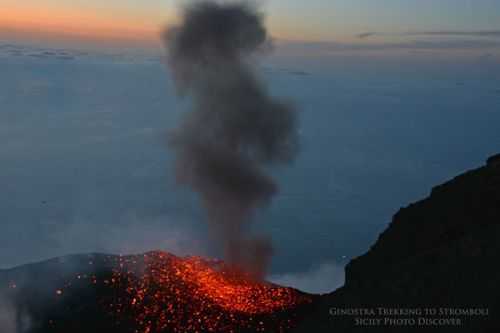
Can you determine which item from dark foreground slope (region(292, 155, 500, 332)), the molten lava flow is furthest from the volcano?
dark foreground slope (region(292, 155, 500, 332))

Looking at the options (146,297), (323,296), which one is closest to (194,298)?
(146,297)

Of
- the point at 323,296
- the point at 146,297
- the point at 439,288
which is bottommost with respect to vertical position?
the point at 439,288

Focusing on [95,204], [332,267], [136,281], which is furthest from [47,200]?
[136,281]

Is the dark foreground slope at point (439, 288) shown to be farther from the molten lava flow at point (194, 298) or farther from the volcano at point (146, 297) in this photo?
the volcano at point (146, 297)

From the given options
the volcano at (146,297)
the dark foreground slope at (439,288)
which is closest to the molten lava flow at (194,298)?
the volcano at (146,297)

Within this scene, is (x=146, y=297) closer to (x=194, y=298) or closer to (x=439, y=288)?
(x=194, y=298)
